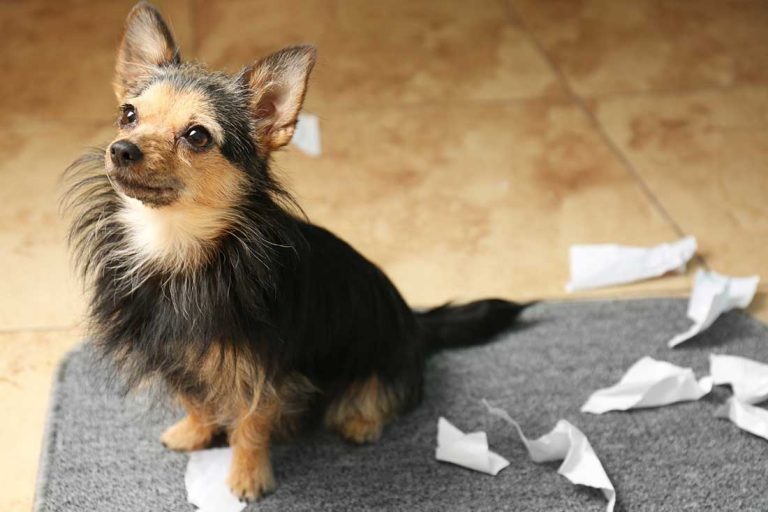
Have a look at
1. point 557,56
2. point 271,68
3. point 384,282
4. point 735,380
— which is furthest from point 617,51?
point 271,68

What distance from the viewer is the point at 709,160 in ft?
9.93

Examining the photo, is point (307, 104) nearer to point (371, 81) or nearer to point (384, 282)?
point (371, 81)

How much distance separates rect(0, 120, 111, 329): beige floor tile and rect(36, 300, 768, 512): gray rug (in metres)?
0.25

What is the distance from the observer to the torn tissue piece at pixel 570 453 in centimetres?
187

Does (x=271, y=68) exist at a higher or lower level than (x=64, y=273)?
higher

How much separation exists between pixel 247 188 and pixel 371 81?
1.84 meters

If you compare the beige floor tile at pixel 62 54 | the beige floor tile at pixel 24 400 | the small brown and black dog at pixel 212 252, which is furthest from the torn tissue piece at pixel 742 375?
the beige floor tile at pixel 62 54

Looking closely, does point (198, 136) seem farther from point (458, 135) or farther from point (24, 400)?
point (458, 135)

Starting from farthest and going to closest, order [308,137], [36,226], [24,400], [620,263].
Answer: [308,137], [36,226], [620,263], [24,400]

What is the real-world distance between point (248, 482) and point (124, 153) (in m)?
0.72

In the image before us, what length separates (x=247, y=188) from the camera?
1.63m

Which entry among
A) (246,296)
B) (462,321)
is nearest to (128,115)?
(246,296)

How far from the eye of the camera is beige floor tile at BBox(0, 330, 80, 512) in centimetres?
187

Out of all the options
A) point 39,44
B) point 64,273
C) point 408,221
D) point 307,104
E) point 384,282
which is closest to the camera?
point 384,282
